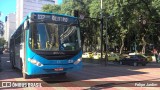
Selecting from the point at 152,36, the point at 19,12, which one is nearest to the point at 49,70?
the point at 152,36

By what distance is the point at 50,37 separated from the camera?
523 inches

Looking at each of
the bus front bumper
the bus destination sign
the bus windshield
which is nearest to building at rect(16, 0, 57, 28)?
the bus destination sign

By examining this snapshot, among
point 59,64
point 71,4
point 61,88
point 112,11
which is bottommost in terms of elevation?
point 61,88

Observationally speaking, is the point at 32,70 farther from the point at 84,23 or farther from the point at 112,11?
the point at 84,23

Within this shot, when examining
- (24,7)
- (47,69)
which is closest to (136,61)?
(47,69)

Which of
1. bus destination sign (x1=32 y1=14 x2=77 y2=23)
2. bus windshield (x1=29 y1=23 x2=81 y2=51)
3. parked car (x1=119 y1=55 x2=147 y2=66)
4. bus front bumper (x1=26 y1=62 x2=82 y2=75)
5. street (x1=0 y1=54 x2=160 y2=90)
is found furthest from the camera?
parked car (x1=119 y1=55 x2=147 y2=66)

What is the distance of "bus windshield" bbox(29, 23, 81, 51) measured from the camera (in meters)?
13.2

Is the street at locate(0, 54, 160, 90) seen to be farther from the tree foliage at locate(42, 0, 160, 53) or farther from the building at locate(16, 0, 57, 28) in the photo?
the building at locate(16, 0, 57, 28)

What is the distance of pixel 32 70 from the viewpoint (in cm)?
1336

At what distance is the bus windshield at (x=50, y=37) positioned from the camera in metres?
13.2

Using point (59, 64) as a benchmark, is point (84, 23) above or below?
above

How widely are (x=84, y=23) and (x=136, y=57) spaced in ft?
80.7

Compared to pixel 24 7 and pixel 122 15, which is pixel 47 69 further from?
pixel 24 7

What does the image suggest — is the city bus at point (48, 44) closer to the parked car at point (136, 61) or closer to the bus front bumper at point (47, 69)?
the bus front bumper at point (47, 69)
